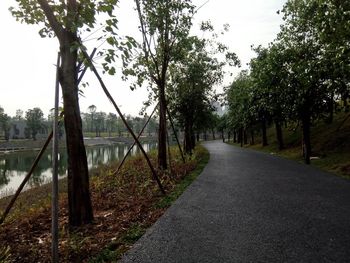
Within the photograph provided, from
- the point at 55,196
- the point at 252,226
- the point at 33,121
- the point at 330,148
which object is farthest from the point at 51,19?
the point at 33,121

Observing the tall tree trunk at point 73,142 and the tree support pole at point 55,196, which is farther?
the tall tree trunk at point 73,142

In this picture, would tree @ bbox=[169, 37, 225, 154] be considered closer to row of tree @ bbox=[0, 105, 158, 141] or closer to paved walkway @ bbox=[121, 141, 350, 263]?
paved walkway @ bbox=[121, 141, 350, 263]

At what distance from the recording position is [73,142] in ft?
26.8

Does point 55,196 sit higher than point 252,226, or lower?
higher

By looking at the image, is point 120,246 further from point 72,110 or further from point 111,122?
point 111,122

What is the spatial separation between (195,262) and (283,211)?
4681 millimetres

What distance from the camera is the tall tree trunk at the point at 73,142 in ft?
26.6

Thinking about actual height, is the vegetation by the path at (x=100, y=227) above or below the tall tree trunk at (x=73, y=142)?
below

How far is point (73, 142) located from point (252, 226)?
4.96 meters

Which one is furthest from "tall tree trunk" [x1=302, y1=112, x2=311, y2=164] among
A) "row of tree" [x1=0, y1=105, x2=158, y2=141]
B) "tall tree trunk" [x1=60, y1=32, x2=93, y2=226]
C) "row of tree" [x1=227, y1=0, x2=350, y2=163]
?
"row of tree" [x1=0, y1=105, x2=158, y2=141]

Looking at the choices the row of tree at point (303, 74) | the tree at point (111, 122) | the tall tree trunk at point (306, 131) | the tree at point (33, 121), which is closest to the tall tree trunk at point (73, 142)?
the row of tree at point (303, 74)

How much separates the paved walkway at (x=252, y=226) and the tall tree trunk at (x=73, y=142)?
199 cm

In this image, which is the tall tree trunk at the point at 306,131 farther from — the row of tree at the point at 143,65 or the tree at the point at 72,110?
the tree at the point at 72,110

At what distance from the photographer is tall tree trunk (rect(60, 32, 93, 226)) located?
8.09 metres
